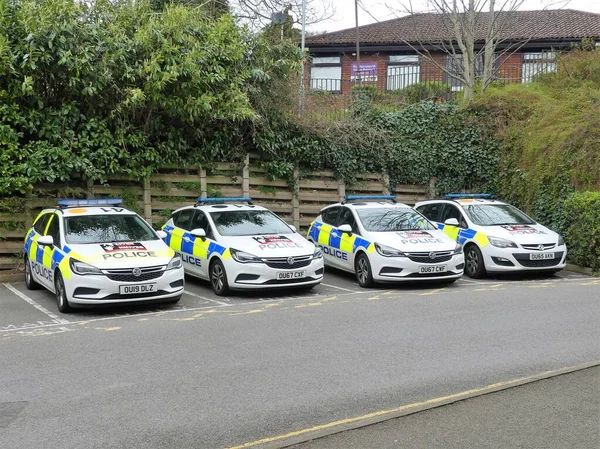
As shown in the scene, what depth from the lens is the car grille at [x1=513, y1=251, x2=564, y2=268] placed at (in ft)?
45.0

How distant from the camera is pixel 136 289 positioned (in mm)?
10070

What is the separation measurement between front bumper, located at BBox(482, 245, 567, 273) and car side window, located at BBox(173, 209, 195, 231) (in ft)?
19.5

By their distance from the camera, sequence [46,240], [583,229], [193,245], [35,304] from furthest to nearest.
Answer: [583,229] < [193,245] < [35,304] < [46,240]

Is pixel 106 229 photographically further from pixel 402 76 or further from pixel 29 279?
pixel 402 76

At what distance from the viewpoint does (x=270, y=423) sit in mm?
5270

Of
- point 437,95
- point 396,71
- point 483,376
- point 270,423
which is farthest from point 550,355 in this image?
point 396,71

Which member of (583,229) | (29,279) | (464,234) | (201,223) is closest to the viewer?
(29,279)

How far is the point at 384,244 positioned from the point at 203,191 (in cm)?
585

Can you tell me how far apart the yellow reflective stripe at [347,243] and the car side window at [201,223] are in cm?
274

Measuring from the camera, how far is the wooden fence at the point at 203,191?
14250mm

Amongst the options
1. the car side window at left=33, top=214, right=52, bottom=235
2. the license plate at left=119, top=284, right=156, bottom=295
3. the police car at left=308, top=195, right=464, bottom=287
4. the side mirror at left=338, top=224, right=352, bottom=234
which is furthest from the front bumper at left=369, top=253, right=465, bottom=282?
the car side window at left=33, top=214, right=52, bottom=235

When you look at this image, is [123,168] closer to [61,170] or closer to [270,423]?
[61,170]

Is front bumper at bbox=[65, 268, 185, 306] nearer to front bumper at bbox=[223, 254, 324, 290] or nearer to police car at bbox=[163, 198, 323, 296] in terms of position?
front bumper at bbox=[223, 254, 324, 290]

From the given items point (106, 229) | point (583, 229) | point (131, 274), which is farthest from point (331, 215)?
point (131, 274)
